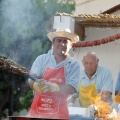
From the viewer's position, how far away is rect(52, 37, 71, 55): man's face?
546cm

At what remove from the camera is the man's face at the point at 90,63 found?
605 cm

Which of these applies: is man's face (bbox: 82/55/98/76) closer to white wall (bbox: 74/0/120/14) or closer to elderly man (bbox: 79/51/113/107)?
elderly man (bbox: 79/51/113/107)

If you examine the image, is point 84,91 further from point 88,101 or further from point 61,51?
point 61,51

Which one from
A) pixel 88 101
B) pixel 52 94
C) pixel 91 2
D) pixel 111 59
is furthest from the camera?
pixel 91 2

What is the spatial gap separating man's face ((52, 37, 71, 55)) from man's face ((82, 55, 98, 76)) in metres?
0.64

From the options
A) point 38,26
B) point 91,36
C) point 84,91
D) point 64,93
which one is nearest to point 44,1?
point 38,26

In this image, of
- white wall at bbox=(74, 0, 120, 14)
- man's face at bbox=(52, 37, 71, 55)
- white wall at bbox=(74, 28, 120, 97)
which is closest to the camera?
man's face at bbox=(52, 37, 71, 55)

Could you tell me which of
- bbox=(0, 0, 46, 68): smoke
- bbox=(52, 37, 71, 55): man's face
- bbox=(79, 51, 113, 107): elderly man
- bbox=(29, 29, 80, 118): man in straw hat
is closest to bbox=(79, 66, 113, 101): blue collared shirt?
bbox=(79, 51, 113, 107): elderly man

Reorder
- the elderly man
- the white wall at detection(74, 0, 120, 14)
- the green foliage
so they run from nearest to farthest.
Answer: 1. the elderly man
2. the green foliage
3. the white wall at detection(74, 0, 120, 14)

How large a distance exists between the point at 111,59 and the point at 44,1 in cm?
170

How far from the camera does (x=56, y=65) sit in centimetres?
551

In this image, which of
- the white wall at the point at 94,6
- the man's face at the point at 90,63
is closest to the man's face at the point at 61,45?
the man's face at the point at 90,63

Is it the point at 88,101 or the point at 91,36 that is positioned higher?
the point at 91,36

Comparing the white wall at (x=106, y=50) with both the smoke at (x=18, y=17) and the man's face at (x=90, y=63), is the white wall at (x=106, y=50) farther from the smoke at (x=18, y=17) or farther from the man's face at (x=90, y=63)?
the man's face at (x=90, y=63)
